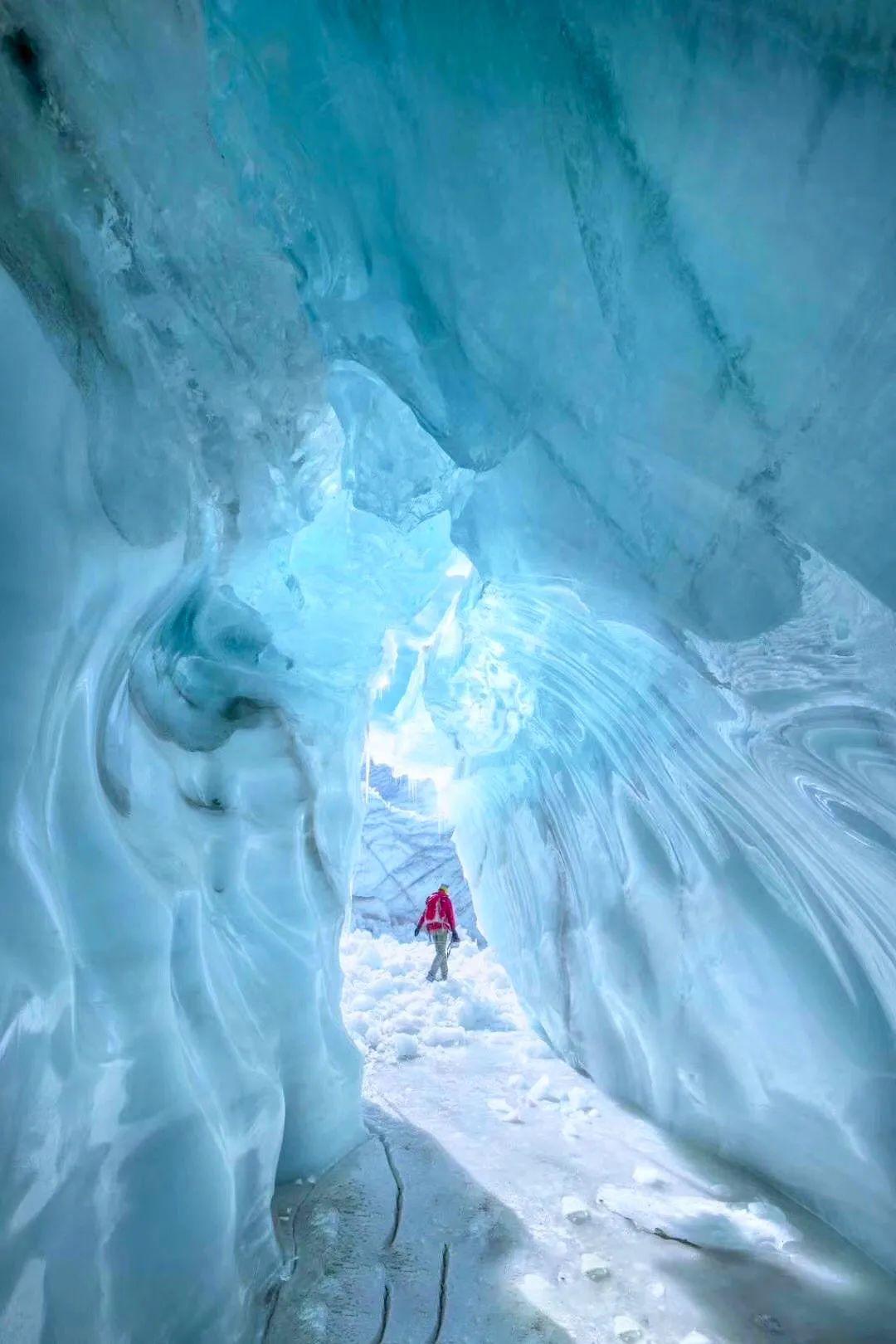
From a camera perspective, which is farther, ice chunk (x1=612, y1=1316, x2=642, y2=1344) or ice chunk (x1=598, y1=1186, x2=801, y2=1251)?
ice chunk (x1=598, y1=1186, x2=801, y2=1251)

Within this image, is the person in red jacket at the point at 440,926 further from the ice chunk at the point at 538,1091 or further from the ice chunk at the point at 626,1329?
the ice chunk at the point at 626,1329

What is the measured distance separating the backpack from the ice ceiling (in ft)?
13.8

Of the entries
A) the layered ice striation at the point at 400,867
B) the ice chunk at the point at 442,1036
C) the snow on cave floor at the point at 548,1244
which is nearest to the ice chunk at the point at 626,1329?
the snow on cave floor at the point at 548,1244

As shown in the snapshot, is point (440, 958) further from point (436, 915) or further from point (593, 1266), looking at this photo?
point (593, 1266)

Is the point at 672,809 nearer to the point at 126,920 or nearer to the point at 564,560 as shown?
the point at 564,560

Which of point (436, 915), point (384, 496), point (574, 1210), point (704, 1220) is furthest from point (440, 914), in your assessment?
point (384, 496)

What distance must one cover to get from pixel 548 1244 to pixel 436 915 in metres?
5.31

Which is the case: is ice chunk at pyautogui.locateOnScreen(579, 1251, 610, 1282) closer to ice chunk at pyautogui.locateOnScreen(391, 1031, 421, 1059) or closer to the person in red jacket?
ice chunk at pyautogui.locateOnScreen(391, 1031, 421, 1059)

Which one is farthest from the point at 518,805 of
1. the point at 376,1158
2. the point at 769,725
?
the point at 769,725

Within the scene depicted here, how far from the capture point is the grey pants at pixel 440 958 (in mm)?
7770

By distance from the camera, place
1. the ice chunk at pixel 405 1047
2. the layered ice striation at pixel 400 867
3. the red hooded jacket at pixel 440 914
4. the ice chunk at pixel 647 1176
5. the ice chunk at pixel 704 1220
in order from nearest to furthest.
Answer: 1. the ice chunk at pixel 704 1220
2. the ice chunk at pixel 647 1176
3. the ice chunk at pixel 405 1047
4. the red hooded jacket at pixel 440 914
5. the layered ice striation at pixel 400 867

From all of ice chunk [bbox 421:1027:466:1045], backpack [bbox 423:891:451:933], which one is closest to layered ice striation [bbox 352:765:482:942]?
backpack [bbox 423:891:451:933]

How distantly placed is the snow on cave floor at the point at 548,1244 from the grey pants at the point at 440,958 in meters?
3.30

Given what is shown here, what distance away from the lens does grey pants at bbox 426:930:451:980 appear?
7770 mm
